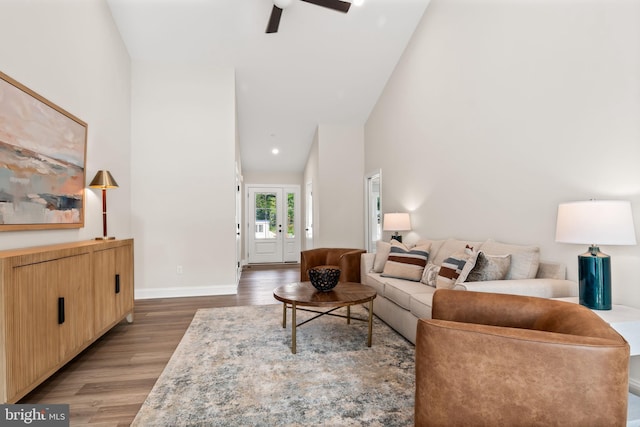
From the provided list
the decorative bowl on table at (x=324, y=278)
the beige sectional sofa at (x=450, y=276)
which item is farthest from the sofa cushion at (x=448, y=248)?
the decorative bowl on table at (x=324, y=278)

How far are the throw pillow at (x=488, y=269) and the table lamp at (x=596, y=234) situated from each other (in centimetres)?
59

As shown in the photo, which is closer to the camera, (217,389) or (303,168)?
(217,389)

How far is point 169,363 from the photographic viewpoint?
7.86 feet

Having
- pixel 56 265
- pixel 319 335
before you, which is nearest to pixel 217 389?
pixel 319 335

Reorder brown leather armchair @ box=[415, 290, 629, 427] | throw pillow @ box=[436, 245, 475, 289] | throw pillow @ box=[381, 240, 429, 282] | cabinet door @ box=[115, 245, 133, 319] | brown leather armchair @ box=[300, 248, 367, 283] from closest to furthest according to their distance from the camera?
brown leather armchair @ box=[415, 290, 629, 427]
throw pillow @ box=[436, 245, 475, 289]
cabinet door @ box=[115, 245, 133, 319]
throw pillow @ box=[381, 240, 429, 282]
brown leather armchair @ box=[300, 248, 367, 283]

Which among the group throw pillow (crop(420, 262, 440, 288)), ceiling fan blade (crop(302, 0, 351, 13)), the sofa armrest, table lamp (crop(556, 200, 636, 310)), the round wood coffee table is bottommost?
the round wood coffee table

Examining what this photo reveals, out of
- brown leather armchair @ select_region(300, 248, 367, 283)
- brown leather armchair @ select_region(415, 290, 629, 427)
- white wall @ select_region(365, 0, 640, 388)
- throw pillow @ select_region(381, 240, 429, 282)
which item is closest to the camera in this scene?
brown leather armchair @ select_region(415, 290, 629, 427)

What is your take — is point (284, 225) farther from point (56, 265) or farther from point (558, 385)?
point (558, 385)

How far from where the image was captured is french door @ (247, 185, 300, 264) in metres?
8.23

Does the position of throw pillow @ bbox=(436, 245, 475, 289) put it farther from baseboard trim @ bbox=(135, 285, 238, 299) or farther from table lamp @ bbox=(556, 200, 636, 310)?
baseboard trim @ bbox=(135, 285, 238, 299)

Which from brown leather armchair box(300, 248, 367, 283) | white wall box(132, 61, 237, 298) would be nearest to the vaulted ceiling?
white wall box(132, 61, 237, 298)

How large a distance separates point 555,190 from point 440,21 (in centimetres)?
253

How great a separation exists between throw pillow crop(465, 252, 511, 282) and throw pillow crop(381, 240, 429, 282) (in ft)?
2.85

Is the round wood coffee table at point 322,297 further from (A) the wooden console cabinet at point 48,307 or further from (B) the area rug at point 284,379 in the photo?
(A) the wooden console cabinet at point 48,307
